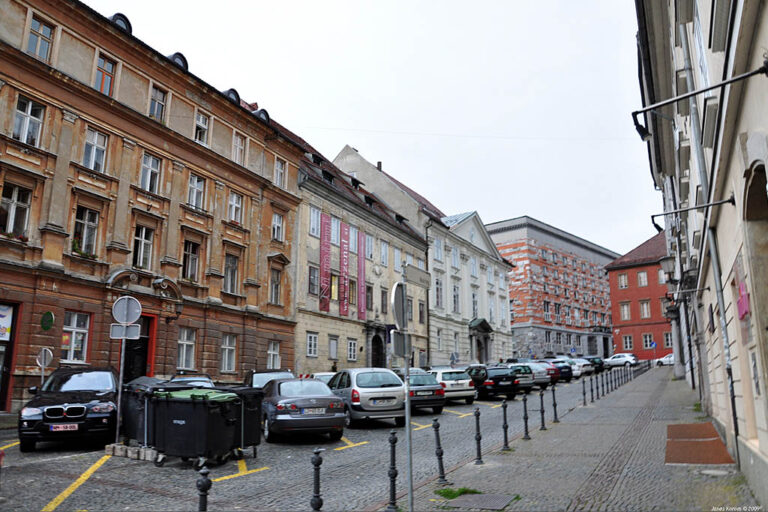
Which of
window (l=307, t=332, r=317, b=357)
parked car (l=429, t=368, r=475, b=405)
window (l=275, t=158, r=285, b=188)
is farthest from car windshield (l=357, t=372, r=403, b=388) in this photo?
window (l=275, t=158, r=285, b=188)

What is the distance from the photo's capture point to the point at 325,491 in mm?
8570

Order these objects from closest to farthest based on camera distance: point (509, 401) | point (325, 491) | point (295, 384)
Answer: point (325, 491) → point (295, 384) → point (509, 401)

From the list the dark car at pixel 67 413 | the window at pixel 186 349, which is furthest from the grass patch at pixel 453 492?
the window at pixel 186 349

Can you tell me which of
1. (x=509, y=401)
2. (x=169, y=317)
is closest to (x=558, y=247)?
(x=509, y=401)

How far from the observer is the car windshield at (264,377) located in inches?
698

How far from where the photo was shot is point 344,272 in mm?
34938

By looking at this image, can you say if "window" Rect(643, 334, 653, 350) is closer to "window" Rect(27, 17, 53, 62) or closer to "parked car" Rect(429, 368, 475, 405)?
"parked car" Rect(429, 368, 475, 405)

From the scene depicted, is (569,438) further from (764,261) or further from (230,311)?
(230,311)

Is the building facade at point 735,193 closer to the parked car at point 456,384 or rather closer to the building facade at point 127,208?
the parked car at point 456,384

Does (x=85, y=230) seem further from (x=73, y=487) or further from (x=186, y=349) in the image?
(x=73, y=487)

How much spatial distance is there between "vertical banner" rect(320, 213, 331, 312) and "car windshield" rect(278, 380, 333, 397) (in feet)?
59.6

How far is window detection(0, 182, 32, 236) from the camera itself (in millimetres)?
17938

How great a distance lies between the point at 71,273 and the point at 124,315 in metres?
8.45

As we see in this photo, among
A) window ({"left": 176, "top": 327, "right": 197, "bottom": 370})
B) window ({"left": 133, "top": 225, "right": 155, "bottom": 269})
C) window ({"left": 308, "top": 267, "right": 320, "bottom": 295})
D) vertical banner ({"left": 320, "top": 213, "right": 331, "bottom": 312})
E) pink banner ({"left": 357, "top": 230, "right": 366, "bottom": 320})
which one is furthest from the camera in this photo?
pink banner ({"left": 357, "top": 230, "right": 366, "bottom": 320})
